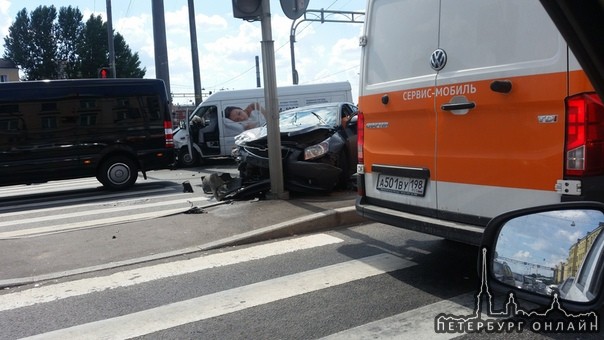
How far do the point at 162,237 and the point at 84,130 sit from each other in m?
5.84

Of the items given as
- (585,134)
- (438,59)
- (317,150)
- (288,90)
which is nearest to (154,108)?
(317,150)

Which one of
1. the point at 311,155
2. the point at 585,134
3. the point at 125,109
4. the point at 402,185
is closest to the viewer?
the point at 585,134

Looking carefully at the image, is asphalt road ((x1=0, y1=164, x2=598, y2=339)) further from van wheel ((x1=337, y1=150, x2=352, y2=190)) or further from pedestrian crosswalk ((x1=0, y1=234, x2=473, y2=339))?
A: van wheel ((x1=337, y1=150, x2=352, y2=190))

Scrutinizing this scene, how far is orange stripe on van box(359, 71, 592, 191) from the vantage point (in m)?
3.29

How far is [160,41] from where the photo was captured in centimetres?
1681

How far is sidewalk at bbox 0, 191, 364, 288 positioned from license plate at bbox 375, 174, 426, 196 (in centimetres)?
183

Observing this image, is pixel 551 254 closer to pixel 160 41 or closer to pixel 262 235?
pixel 262 235

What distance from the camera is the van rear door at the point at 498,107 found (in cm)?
329

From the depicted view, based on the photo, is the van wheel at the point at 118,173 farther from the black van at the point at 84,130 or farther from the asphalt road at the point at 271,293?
the asphalt road at the point at 271,293

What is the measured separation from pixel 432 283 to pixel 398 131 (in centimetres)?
138

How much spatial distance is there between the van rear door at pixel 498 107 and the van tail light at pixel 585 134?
0.07 meters

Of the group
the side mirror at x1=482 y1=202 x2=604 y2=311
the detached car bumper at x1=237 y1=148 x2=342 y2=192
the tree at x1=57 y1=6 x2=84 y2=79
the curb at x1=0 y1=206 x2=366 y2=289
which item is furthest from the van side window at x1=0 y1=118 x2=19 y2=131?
the tree at x1=57 y1=6 x2=84 y2=79

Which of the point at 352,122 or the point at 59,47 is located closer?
the point at 352,122

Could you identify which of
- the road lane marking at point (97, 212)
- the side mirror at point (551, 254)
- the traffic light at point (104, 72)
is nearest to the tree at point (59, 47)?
the traffic light at point (104, 72)
